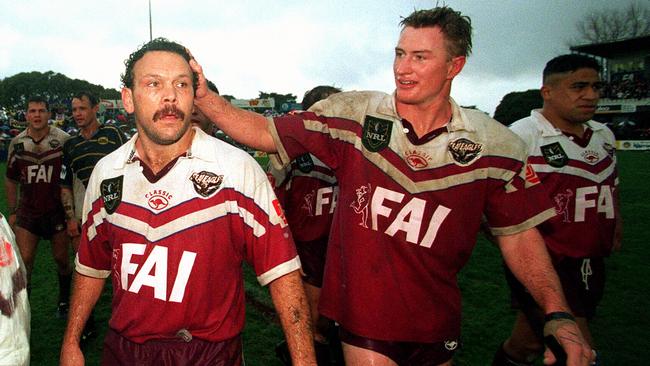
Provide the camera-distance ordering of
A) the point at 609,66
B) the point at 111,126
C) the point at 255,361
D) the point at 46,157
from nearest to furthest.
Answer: the point at 255,361 < the point at 111,126 < the point at 46,157 < the point at 609,66

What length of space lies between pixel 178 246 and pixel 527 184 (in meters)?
2.02

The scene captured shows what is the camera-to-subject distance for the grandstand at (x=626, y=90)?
3703 centimetres

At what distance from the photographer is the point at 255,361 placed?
188 inches

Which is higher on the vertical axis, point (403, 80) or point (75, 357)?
point (403, 80)

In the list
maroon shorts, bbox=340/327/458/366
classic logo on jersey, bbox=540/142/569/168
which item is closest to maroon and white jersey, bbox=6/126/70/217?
maroon shorts, bbox=340/327/458/366

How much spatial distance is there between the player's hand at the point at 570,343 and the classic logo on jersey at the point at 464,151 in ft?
3.20

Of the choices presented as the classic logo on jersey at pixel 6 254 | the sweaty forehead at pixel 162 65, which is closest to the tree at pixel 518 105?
the sweaty forehead at pixel 162 65

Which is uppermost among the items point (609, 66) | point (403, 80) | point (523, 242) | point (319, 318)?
point (609, 66)

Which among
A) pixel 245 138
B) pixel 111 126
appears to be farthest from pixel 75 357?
pixel 111 126

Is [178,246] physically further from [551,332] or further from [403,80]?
[551,332]

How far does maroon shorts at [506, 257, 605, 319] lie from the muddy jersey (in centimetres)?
473

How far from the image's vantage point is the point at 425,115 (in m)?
2.87

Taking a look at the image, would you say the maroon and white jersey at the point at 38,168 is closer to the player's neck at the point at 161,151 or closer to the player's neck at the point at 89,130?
the player's neck at the point at 89,130

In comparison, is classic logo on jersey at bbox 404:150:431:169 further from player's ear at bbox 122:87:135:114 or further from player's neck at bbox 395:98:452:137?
player's ear at bbox 122:87:135:114
